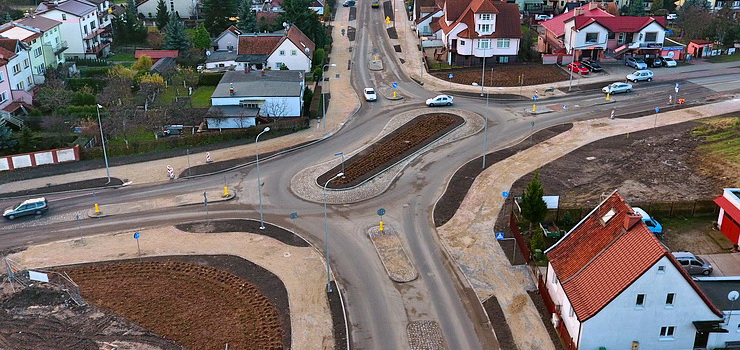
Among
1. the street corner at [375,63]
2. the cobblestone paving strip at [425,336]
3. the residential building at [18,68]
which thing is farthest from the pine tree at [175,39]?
the cobblestone paving strip at [425,336]

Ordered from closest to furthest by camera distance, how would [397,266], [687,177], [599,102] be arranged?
[397,266] < [687,177] < [599,102]

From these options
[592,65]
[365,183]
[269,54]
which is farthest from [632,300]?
[269,54]

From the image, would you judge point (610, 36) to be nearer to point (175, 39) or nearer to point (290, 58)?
point (290, 58)

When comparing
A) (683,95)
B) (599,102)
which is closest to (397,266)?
(599,102)

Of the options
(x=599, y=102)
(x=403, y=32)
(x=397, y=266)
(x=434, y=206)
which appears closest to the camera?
(x=397, y=266)

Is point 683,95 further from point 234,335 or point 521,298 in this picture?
point 234,335

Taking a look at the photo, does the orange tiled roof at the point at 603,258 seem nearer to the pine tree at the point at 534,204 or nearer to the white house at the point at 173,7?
the pine tree at the point at 534,204
